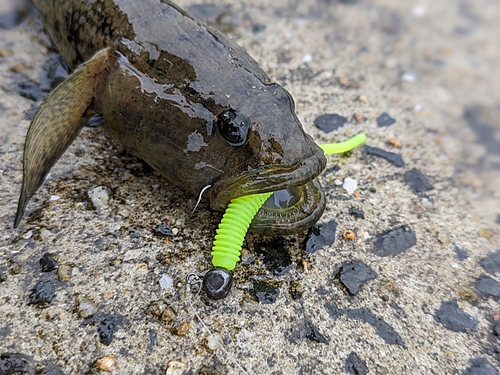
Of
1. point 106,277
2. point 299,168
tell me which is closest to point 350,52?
point 299,168

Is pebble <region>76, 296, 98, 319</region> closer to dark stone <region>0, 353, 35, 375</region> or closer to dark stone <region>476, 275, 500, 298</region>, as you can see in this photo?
dark stone <region>0, 353, 35, 375</region>

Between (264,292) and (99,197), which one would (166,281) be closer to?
(264,292)

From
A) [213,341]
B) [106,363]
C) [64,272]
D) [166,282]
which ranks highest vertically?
[166,282]

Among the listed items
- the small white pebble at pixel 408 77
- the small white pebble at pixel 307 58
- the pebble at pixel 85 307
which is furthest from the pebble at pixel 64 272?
the small white pebble at pixel 408 77

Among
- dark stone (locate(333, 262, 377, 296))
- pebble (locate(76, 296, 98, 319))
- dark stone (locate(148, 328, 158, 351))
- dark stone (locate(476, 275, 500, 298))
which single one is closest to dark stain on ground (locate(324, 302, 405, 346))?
dark stone (locate(333, 262, 377, 296))

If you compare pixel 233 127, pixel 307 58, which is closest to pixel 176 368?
pixel 233 127

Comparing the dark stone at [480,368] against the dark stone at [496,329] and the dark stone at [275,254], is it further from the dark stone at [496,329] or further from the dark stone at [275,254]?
the dark stone at [275,254]
